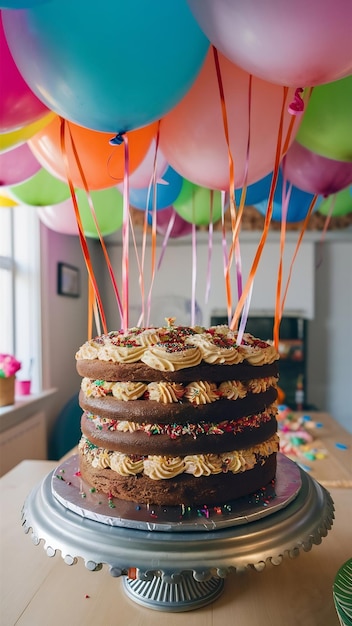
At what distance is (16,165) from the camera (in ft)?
5.01

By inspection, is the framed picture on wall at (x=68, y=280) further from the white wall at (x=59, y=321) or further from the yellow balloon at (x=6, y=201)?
the yellow balloon at (x=6, y=201)

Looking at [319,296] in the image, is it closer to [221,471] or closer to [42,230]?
[42,230]

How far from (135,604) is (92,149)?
1181 mm

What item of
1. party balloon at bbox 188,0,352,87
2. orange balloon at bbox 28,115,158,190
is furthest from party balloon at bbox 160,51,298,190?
party balloon at bbox 188,0,352,87

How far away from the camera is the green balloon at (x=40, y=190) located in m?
1.75

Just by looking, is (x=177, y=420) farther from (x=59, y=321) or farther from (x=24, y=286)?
(x=59, y=321)

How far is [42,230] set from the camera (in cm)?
327

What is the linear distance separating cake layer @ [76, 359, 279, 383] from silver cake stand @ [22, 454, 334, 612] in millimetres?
285

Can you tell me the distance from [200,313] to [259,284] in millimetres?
674

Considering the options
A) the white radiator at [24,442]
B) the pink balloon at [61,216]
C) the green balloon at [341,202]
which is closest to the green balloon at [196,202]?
the pink balloon at [61,216]

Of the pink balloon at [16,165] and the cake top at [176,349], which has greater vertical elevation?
the pink balloon at [16,165]

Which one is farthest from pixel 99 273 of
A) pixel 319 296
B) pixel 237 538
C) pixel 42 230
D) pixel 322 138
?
pixel 237 538

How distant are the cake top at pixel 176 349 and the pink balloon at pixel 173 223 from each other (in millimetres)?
1227

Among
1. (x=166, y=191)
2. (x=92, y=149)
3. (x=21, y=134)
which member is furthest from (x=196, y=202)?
(x=21, y=134)
